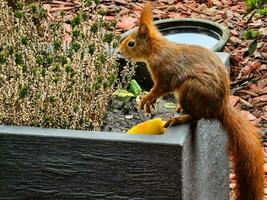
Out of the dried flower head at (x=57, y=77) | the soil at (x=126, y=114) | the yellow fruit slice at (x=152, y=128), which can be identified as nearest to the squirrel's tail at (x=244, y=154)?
the yellow fruit slice at (x=152, y=128)

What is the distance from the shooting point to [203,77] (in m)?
2.77

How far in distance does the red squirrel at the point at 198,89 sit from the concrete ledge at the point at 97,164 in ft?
0.31

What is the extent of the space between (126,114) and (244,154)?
0.58 m

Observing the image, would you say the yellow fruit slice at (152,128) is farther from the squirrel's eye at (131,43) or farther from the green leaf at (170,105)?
the green leaf at (170,105)

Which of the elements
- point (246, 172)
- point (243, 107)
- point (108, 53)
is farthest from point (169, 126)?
point (243, 107)

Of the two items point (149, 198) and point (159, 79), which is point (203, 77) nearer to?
point (159, 79)

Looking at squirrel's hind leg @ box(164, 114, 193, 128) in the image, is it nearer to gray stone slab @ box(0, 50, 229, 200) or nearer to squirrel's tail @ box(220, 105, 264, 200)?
gray stone slab @ box(0, 50, 229, 200)

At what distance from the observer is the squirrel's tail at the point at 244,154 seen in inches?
114

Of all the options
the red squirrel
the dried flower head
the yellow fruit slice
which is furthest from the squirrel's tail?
the dried flower head

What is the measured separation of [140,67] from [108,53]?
20cm

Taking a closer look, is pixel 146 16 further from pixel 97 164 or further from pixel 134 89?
pixel 97 164

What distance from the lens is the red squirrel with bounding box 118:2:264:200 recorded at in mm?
2777

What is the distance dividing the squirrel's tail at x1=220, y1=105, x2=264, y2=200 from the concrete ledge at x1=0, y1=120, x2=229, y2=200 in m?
0.12

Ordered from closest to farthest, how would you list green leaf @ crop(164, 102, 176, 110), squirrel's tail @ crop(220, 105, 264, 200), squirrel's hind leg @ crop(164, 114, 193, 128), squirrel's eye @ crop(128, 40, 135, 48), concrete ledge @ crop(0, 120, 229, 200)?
concrete ledge @ crop(0, 120, 229, 200) → squirrel's hind leg @ crop(164, 114, 193, 128) → squirrel's tail @ crop(220, 105, 264, 200) → squirrel's eye @ crop(128, 40, 135, 48) → green leaf @ crop(164, 102, 176, 110)
